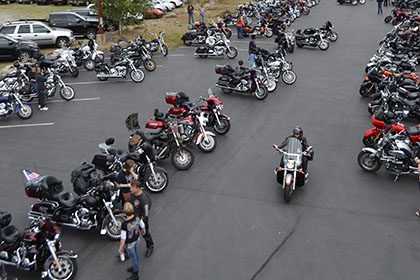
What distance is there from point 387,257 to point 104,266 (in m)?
5.05

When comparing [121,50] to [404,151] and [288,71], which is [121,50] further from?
[404,151]

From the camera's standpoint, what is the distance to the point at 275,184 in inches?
353

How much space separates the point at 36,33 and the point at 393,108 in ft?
61.6

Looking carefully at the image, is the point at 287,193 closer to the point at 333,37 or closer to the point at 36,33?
the point at 333,37

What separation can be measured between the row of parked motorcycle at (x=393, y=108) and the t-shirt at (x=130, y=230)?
598cm

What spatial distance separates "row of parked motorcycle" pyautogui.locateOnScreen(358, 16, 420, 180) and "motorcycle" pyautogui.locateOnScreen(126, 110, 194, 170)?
14.5 ft

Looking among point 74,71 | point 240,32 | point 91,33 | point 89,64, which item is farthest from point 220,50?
point 91,33

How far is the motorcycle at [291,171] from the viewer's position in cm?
811

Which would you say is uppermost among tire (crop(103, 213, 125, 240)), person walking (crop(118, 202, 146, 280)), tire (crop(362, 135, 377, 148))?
person walking (crop(118, 202, 146, 280))

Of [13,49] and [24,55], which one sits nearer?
[24,55]

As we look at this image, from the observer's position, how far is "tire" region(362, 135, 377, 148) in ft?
34.0

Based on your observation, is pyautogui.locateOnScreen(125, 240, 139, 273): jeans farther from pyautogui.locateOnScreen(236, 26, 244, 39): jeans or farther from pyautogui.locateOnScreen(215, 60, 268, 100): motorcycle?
pyautogui.locateOnScreen(236, 26, 244, 39): jeans

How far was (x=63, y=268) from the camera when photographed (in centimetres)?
622

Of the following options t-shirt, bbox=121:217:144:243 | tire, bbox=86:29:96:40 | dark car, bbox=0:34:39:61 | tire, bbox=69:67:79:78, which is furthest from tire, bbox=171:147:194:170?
tire, bbox=86:29:96:40
